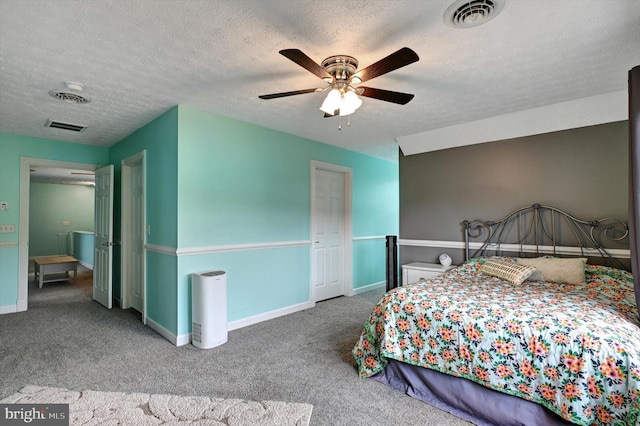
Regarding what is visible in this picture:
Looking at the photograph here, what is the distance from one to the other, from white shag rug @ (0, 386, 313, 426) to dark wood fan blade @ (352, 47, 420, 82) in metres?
2.17

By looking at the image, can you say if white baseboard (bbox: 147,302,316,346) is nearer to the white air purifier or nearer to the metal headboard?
the white air purifier

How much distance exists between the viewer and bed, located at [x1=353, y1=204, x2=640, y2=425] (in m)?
1.61

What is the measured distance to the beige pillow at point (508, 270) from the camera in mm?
2809

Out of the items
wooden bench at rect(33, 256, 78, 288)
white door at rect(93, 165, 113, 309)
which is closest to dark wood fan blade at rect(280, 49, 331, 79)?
white door at rect(93, 165, 113, 309)

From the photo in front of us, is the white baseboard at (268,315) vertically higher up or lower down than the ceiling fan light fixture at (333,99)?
lower down

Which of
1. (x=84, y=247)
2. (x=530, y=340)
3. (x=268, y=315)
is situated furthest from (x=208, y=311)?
(x=84, y=247)

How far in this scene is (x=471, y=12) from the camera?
1.74 meters

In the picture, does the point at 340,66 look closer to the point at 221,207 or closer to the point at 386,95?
the point at 386,95

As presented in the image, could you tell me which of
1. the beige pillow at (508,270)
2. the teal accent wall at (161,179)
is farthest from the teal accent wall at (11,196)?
the beige pillow at (508,270)

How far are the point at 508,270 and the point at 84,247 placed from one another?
9.04 meters

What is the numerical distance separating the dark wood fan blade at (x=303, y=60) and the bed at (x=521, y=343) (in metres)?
1.67

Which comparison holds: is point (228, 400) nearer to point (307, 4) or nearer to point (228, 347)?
point (228, 347)

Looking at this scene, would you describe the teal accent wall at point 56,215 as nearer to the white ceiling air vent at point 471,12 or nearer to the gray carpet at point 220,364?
the gray carpet at point 220,364

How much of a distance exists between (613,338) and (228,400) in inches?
89.6
